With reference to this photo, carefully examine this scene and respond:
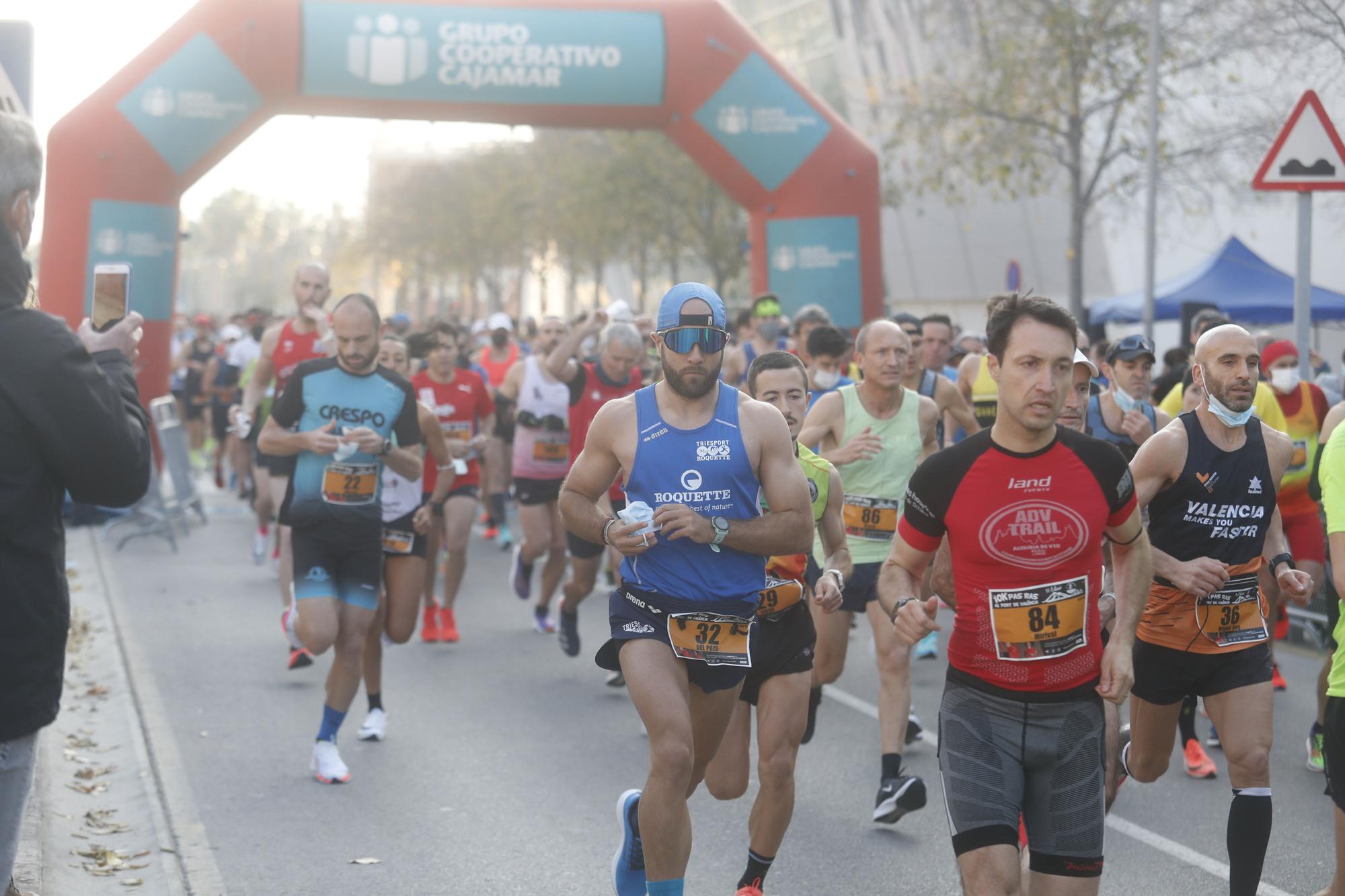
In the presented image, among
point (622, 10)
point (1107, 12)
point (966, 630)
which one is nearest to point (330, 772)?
point (966, 630)

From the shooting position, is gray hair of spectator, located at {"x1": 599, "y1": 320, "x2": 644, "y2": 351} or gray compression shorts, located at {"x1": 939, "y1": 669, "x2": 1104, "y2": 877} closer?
gray compression shorts, located at {"x1": 939, "y1": 669, "x2": 1104, "y2": 877}

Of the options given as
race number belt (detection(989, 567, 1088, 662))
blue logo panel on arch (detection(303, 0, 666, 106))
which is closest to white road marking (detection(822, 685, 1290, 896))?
race number belt (detection(989, 567, 1088, 662))

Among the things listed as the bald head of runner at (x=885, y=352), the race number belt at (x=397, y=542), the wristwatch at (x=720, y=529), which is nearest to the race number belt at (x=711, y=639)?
the wristwatch at (x=720, y=529)

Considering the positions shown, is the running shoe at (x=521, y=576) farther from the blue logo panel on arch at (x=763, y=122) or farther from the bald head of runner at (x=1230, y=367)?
the blue logo panel on arch at (x=763, y=122)

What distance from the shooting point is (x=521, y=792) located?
6.82m

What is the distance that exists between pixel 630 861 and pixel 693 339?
1685 millimetres

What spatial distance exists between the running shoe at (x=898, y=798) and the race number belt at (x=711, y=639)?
171 cm

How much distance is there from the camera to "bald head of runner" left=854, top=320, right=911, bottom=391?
7.13 m

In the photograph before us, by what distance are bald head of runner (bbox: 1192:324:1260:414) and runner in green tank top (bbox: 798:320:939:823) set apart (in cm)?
206

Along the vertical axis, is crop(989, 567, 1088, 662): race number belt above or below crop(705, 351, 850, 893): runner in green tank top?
above

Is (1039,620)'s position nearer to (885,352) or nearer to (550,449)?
(885,352)

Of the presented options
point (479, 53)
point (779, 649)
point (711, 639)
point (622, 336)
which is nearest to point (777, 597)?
point (779, 649)

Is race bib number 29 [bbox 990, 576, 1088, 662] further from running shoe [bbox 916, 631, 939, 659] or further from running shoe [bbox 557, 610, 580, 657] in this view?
running shoe [bbox 916, 631, 939, 659]

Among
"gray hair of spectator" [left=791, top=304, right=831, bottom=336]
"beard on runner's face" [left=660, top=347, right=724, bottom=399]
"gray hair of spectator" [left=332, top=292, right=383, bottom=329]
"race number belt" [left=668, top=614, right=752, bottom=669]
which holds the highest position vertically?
"gray hair of spectator" [left=791, top=304, right=831, bottom=336]
